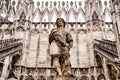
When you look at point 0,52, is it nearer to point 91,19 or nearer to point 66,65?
point 91,19

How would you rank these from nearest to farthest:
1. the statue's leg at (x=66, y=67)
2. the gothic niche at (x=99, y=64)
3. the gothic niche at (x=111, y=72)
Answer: the statue's leg at (x=66, y=67)
the gothic niche at (x=111, y=72)
the gothic niche at (x=99, y=64)

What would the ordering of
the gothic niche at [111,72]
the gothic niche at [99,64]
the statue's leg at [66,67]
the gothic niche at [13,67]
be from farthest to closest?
the gothic niche at [99,64]
the gothic niche at [13,67]
the gothic niche at [111,72]
the statue's leg at [66,67]

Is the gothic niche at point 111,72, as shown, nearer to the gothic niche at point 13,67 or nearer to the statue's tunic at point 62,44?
the gothic niche at point 13,67

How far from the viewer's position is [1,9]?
23266 mm

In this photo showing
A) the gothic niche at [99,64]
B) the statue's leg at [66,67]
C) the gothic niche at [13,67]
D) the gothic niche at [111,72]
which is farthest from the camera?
the gothic niche at [99,64]

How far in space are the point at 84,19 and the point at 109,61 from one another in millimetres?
6364

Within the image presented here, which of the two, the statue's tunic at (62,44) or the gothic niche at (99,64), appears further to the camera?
the gothic niche at (99,64)

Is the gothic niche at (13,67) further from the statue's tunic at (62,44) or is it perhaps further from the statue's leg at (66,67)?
the statue's leg at (66,67)

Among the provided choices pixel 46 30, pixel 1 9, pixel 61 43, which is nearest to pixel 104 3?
pixel 46 30

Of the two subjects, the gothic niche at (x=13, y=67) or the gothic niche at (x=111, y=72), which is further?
the gothic niche at (x=13, y=67)

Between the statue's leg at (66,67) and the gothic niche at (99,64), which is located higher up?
the gothic niche at (99,64)

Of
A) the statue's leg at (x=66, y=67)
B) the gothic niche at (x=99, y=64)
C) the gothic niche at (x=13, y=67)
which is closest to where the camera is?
the statue's leg at (x=66, y=67)

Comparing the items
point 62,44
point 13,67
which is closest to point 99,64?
point 13,67

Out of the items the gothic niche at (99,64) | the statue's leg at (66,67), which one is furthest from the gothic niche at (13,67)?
the statue's leg at (66,67)
